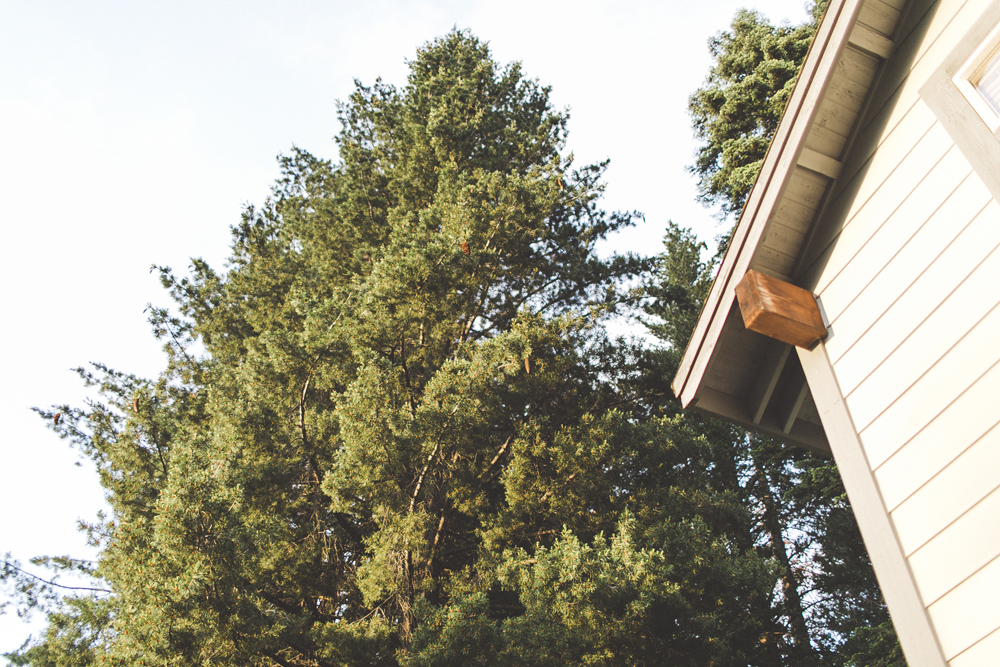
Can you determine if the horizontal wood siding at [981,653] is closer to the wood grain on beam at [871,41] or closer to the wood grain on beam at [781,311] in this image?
the wood grain on beam at [781,311]

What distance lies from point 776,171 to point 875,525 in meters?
1.96

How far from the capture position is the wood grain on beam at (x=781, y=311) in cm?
335

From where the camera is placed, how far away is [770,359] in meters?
4.04

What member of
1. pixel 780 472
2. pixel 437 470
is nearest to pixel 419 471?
pixel 437 470

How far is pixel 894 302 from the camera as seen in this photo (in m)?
2.91

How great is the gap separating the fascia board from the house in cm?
1

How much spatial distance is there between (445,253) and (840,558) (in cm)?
1066

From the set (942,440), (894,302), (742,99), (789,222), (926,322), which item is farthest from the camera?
(742,99)

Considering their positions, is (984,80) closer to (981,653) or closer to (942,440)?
(942,440)

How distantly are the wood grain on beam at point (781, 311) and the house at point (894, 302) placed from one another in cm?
1

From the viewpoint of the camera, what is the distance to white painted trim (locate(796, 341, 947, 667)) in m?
2.49

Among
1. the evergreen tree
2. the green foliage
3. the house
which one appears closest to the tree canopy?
the evergreen tree

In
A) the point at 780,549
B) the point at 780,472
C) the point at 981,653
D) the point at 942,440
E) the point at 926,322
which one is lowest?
the point at 981,653

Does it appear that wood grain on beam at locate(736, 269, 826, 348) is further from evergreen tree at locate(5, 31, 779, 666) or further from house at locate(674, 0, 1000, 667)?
evergreen tree at locate(5, 31, 779, 666)
